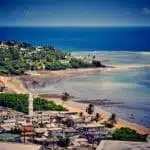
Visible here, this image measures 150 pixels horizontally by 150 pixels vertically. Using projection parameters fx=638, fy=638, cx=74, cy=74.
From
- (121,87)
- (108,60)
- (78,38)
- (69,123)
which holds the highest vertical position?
(78,38)

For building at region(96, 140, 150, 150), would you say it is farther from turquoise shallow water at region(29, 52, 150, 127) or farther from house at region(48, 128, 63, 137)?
turquoise shallow water at region(29, 52, 150, 127)

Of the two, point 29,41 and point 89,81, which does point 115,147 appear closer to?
point 89,81

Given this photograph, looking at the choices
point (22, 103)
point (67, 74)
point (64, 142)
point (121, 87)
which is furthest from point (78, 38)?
point (64, 142)

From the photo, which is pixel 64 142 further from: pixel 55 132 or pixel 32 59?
pixel 32 59

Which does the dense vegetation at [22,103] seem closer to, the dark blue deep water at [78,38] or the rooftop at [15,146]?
the dark blue deep water at [78,38]

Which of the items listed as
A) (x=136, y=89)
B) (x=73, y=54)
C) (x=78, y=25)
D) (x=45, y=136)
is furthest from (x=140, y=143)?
(x=73, y=54)

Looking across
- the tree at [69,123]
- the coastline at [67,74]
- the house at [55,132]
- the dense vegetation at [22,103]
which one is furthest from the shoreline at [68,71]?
the house at [55,132]
